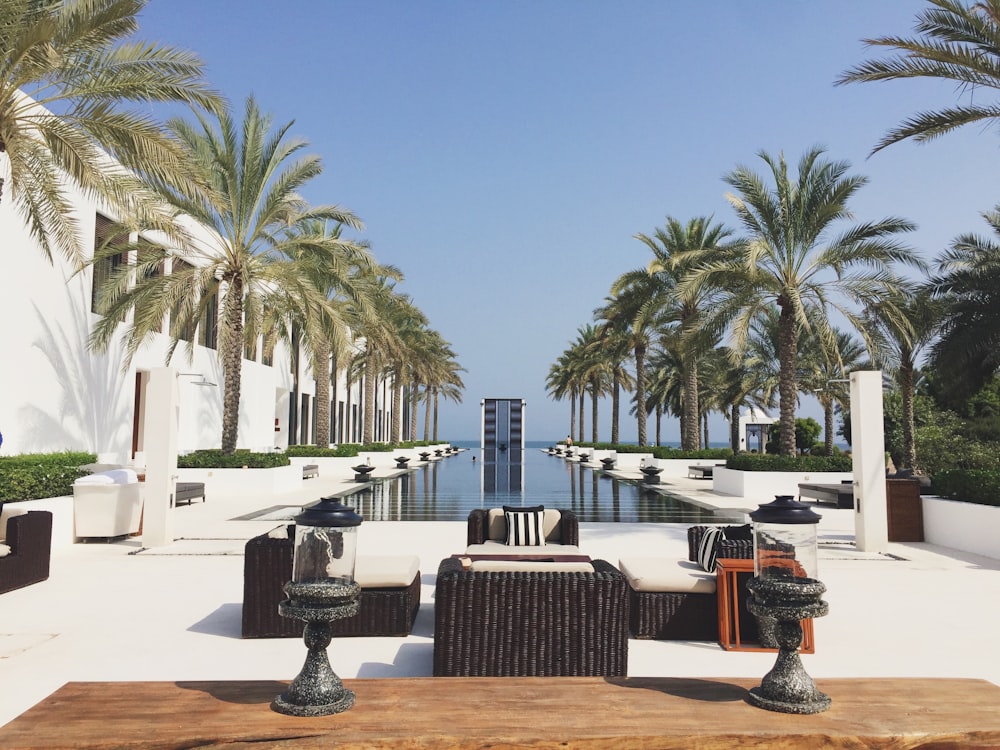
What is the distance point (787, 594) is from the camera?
2.58m

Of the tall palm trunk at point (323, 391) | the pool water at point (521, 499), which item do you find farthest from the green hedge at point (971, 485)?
the tall palm trunk at point (323, 391)

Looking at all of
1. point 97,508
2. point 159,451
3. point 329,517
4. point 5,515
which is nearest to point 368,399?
point 97,508

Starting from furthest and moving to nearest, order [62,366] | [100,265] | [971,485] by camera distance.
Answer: [100,265]
[62,366]
[971,485]

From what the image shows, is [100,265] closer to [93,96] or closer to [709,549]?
[93,96]

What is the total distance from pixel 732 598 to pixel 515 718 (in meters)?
3.25

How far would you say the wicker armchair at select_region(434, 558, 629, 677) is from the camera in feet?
13.3

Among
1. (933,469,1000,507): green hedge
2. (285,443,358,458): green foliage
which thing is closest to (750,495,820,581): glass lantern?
(933,469,1000,507): green hedge

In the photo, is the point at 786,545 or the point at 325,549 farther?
the point at 786,545

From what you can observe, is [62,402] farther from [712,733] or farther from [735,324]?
[712,733]

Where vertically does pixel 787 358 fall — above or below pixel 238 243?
below

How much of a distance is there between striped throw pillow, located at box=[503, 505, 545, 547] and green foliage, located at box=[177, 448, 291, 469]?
38.7 ft

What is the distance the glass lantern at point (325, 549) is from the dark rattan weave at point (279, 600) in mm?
2553

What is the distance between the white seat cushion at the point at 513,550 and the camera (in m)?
6.62

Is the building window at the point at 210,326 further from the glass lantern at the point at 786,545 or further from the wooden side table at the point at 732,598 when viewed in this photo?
the glass lantern at the point at 786,545
